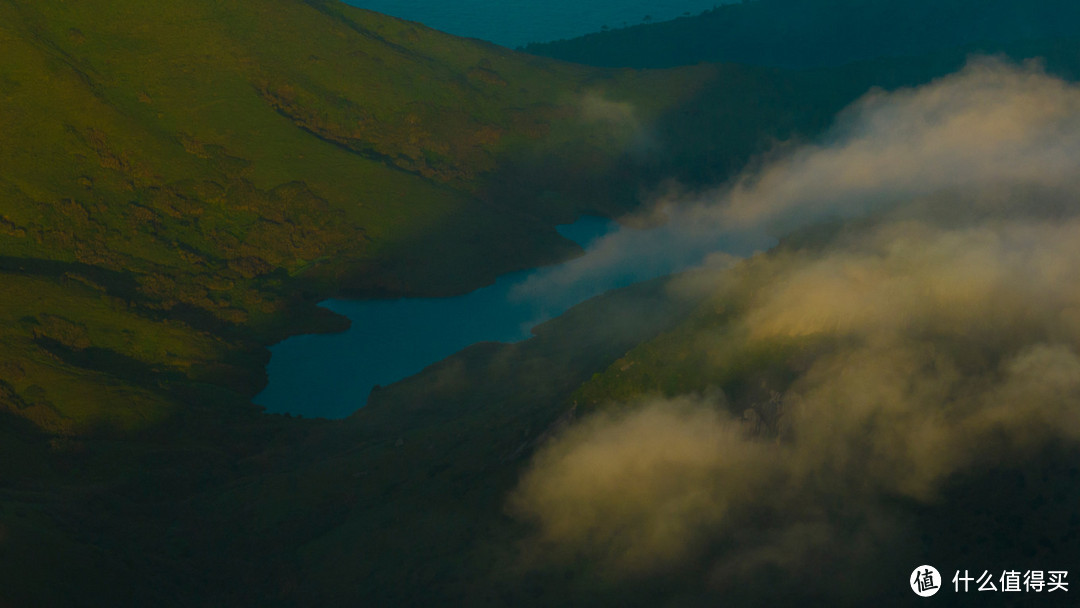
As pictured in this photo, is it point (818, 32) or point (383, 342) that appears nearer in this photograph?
point (383, 342)

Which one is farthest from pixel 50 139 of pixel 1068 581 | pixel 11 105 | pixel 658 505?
pixel 1068 581

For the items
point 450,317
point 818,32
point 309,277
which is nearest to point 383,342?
point 450,317

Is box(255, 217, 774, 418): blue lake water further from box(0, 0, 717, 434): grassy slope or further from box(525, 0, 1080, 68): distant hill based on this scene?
box(525, 0, 1080, 68): distant hill

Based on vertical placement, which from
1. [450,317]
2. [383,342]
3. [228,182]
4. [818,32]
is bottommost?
[383,342]

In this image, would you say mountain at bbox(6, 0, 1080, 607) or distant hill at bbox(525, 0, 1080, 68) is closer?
mountain at bbox(6, 0, 1080, 607)

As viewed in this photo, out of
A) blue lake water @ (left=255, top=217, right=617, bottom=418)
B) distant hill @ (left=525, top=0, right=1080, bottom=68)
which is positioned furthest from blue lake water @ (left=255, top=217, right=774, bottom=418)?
distant hill @ (left=525, top=0, right=1080, bottom=68)

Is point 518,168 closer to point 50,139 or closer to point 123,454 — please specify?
point 50,139

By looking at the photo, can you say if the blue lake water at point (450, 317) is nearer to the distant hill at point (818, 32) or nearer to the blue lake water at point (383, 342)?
the blue lake water at point (383, 342)

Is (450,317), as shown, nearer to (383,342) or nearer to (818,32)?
(383,342)

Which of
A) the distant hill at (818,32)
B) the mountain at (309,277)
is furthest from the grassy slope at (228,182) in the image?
the distant hill at (818,32)
